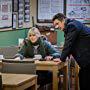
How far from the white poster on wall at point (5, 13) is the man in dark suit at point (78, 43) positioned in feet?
8.12

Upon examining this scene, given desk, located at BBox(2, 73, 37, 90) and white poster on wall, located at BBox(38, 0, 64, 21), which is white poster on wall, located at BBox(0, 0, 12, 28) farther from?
desk, located at BBox(2, 73, 37, 90)

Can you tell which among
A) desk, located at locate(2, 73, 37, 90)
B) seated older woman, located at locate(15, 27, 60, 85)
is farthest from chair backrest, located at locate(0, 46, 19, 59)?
desk, located at locate(2, 73, 37, 90)

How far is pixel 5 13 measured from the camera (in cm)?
763

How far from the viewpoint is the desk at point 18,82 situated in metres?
3.74

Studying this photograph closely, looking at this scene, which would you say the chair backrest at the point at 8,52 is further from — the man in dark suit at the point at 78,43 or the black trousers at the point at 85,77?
the black trousers at the point at 85,77

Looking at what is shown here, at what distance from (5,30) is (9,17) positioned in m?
0.40

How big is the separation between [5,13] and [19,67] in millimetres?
3150

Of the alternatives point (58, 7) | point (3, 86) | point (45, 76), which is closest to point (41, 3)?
point (58, 7)

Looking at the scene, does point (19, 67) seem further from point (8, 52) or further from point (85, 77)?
point (8, 52)

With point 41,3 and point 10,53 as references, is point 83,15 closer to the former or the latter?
point 41,3

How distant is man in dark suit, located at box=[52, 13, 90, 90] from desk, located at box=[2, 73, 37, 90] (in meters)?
1.04

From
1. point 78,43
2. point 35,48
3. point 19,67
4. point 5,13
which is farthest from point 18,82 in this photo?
point 5,13

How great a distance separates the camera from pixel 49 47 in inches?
245

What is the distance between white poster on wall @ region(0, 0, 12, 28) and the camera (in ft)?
24.4
